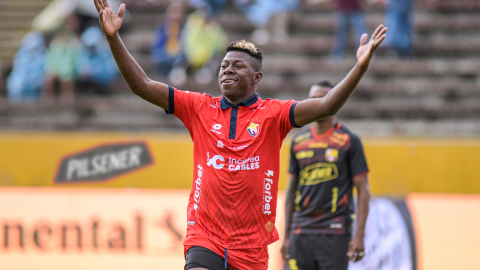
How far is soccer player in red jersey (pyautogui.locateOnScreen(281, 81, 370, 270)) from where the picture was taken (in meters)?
4.98

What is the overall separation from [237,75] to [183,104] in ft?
1.40

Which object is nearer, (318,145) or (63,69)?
(318,145)

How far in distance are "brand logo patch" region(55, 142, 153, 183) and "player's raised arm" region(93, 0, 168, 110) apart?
551 centimetres

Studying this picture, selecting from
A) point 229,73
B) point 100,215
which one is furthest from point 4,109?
point 229,73

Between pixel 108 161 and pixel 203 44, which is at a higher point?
pixel 203 44

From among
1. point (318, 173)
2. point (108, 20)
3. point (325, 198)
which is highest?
point (108, 20)

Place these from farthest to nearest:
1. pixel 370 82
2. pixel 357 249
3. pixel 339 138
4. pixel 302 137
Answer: pixel 370 82, pixel 302 137, pixel 339 138, pixel 357 249

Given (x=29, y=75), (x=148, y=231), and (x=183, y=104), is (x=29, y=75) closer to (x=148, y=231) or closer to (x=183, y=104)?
(x=148, y=231)

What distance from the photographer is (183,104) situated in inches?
149

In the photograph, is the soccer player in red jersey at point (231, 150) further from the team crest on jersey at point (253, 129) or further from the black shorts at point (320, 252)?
the black shorts at point (320, 252)

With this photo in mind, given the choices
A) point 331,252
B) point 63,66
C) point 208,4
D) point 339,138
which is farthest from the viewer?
point 208,4

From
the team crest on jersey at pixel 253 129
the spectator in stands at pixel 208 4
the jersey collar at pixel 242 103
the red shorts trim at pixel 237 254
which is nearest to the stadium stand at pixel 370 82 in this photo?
the spectator in stands at pixel 208 4

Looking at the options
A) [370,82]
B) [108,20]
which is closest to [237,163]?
[108,20]

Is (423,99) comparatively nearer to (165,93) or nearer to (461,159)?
(461,159)
